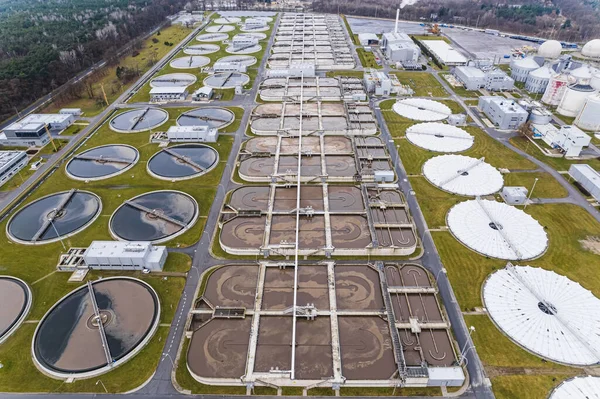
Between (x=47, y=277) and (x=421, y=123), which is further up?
(x=421, y=123)

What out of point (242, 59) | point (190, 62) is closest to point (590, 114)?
point (242, 59)

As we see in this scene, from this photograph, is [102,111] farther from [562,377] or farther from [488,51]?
[488,51]

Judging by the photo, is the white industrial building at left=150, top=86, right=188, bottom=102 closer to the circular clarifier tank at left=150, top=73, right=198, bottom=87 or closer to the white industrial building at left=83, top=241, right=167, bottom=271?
the circular clarifier tank at left=150, top=73, right=198, bottom=87

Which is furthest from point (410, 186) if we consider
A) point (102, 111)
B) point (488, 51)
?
point (488, 51)

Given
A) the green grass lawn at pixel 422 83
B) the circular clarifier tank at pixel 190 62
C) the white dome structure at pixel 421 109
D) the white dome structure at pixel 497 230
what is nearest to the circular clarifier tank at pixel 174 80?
the circular clarifier tank at pixel 190 62

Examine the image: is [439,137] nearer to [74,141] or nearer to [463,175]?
[463,175]

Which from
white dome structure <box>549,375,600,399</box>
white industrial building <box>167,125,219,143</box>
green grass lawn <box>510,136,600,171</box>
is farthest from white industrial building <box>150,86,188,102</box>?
white dome structure <box>549,375,600,399</box>
